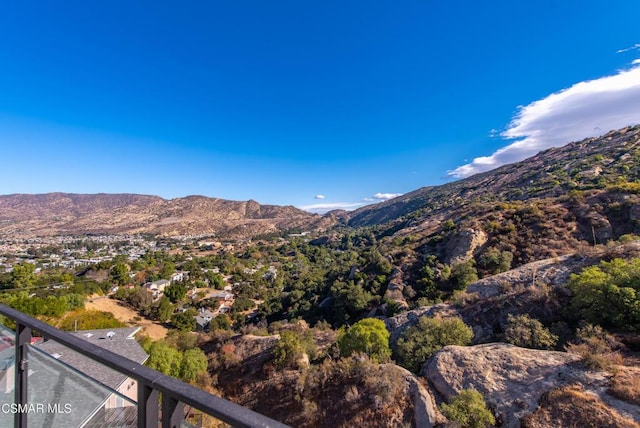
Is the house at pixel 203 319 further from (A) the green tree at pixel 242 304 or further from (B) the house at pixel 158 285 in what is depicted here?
(B) the house at pixel 158 285

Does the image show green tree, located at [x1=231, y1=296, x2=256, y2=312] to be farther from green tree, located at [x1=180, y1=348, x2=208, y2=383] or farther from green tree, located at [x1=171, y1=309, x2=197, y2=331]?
green tree, located at [x1=180, y1=348, x2=208, y2=383]

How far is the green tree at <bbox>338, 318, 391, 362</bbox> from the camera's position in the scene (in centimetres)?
1204

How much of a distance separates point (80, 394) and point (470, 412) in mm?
8439

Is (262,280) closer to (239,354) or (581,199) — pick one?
(239,354)

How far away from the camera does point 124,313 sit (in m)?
Answer: 30.6

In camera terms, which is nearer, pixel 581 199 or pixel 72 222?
pixel 581 199

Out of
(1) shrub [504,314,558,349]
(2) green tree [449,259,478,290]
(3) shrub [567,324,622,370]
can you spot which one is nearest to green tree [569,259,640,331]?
(3) shrub [567,324,622,370]

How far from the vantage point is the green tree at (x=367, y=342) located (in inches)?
474

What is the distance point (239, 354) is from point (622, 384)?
1563cm

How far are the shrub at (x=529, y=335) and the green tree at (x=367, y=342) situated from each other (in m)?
4.50

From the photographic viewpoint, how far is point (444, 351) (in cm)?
982

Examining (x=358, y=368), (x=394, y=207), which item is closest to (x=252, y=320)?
(x=358, y=368)

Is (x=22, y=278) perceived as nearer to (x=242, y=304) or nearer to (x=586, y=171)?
(x=242, y=304)

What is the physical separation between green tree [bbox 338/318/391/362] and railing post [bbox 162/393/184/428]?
11679 millimetres
